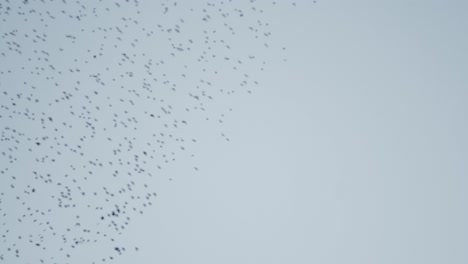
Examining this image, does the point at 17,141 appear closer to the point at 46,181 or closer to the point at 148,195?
the point at 46,181

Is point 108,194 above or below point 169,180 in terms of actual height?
below

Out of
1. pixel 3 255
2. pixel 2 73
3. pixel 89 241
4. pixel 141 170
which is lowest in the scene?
pixel 3 255

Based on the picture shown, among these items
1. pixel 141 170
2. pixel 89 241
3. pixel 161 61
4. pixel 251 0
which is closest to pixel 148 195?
pixel 141 170

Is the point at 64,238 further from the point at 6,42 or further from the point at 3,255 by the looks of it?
the point at 6,42

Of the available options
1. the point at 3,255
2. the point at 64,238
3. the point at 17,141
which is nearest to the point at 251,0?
the point at 17,141

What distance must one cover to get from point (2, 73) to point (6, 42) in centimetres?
89

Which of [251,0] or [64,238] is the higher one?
[251,0]

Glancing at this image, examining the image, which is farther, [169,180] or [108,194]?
[169,180]

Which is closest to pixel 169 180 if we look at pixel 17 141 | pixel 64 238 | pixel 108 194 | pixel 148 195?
pixel 148 195

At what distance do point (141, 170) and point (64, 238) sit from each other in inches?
114

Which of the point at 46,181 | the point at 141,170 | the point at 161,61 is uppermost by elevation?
the point at 161,61

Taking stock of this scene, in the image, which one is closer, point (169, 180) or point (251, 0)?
point (251, 0)

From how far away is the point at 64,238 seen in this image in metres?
14.3

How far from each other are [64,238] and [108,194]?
1.81 metres
